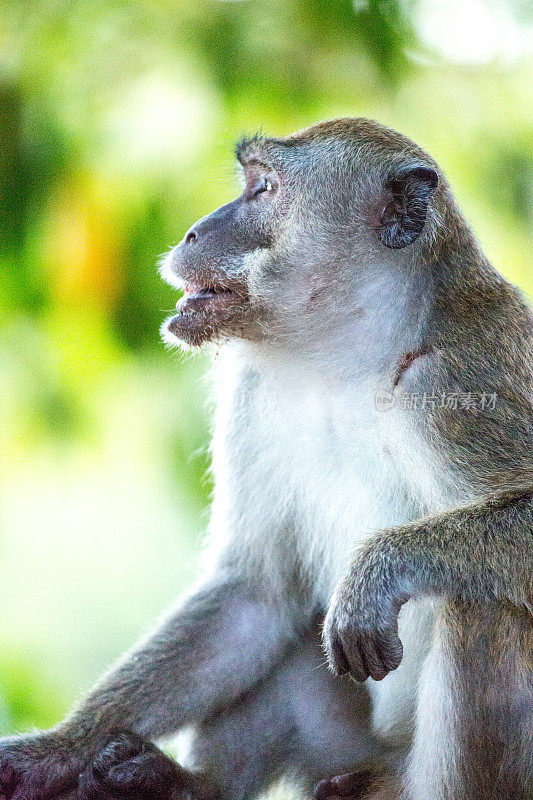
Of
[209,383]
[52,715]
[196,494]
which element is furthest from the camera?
[196,494]

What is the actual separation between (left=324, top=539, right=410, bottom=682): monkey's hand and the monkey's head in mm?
832

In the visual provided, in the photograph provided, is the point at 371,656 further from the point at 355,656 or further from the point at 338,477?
the point at 338,477

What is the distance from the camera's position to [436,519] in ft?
8.32

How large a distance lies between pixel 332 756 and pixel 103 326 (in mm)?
2603

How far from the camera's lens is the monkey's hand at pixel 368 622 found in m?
2.44

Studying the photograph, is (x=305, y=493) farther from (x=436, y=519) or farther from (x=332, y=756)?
(x=332, y=756)

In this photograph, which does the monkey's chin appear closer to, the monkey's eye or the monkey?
the monkey

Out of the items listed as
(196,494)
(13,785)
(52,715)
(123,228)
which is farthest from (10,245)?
(13,785)

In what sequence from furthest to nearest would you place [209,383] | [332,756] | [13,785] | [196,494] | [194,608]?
[196,494] → [209,383] → [194,608] → [332,756] → [13,785]

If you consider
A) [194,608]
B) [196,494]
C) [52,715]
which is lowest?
[52,715]

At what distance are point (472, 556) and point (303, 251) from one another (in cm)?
108

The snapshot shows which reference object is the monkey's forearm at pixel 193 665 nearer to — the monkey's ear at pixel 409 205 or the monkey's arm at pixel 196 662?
the monkey's arm at pixel 196 662

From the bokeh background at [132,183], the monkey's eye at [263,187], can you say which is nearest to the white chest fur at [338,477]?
the monkey's eye at [263,187]

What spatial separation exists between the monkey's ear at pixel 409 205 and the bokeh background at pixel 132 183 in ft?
6.19
